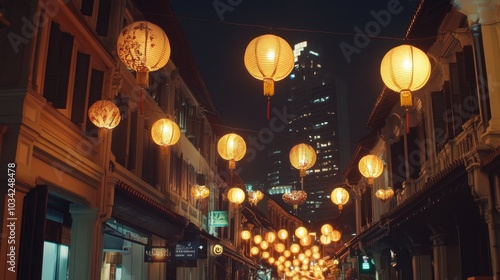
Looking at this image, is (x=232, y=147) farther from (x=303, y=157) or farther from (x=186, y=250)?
(x=186, y=250)

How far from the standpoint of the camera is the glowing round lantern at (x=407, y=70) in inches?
399

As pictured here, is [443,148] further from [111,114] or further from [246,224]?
[246,224]

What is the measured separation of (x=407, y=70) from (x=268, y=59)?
106 inches

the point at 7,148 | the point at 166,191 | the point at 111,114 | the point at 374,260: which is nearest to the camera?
the point at 7,148

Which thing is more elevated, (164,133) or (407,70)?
(407,70)

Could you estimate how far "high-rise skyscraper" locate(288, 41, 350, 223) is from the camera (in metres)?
152

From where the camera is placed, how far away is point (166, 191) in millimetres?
19844

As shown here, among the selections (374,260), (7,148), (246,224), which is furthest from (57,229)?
(246,224)

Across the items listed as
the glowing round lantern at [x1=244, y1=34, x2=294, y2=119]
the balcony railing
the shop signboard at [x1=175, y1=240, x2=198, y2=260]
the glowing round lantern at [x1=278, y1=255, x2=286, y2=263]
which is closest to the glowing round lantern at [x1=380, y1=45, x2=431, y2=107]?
the balcony railing

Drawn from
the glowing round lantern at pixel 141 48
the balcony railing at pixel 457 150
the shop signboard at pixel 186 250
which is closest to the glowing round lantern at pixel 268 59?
the glowing round lantern at pixel 141 48

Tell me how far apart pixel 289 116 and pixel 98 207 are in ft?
549

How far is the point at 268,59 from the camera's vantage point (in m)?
10.3

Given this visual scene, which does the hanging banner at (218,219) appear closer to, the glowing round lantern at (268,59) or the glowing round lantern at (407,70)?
the glowing round lantern at (268,59)

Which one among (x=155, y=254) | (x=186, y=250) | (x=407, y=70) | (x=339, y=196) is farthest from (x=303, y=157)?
(x=186, y=250)
